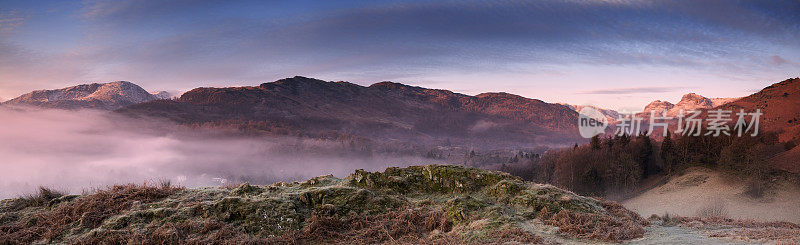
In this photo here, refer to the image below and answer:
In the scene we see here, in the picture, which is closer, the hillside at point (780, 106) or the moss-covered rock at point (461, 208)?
the moss-covered rock at point (461, 208)

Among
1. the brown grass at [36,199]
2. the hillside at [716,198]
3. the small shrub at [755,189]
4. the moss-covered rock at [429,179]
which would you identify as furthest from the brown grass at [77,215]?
the small shrub at [755,189]

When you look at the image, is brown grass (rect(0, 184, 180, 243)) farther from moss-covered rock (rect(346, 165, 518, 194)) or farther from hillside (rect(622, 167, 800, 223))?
hillside (rect(622, 167, 800, 223))

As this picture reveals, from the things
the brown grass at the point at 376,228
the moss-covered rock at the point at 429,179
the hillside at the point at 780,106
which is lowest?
the brown grass at the point at 376,228

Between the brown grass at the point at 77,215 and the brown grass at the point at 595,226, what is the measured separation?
1148 centimetres

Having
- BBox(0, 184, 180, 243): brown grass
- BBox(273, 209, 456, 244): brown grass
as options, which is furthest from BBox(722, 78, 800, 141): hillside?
BBox(0, 184, 180, 243): brown grass

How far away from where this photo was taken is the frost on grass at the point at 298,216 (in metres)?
9.44

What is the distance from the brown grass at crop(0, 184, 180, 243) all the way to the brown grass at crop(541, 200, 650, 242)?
37.7ft

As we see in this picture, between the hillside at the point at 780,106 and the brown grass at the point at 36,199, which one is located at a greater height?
the hillside at the point at 780,106

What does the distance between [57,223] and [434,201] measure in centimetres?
1006

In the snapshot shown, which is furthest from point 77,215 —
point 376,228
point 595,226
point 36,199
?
point 595,226

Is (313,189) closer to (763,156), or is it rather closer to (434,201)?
Result: (434,201)

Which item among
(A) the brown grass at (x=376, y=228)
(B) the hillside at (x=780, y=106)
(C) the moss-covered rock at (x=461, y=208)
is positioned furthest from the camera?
(B) the hillside at (x=780, y=106)

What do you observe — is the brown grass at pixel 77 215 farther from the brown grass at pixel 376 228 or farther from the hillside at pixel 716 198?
the hillside at pixel 716 198

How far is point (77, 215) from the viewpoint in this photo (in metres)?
9.97
